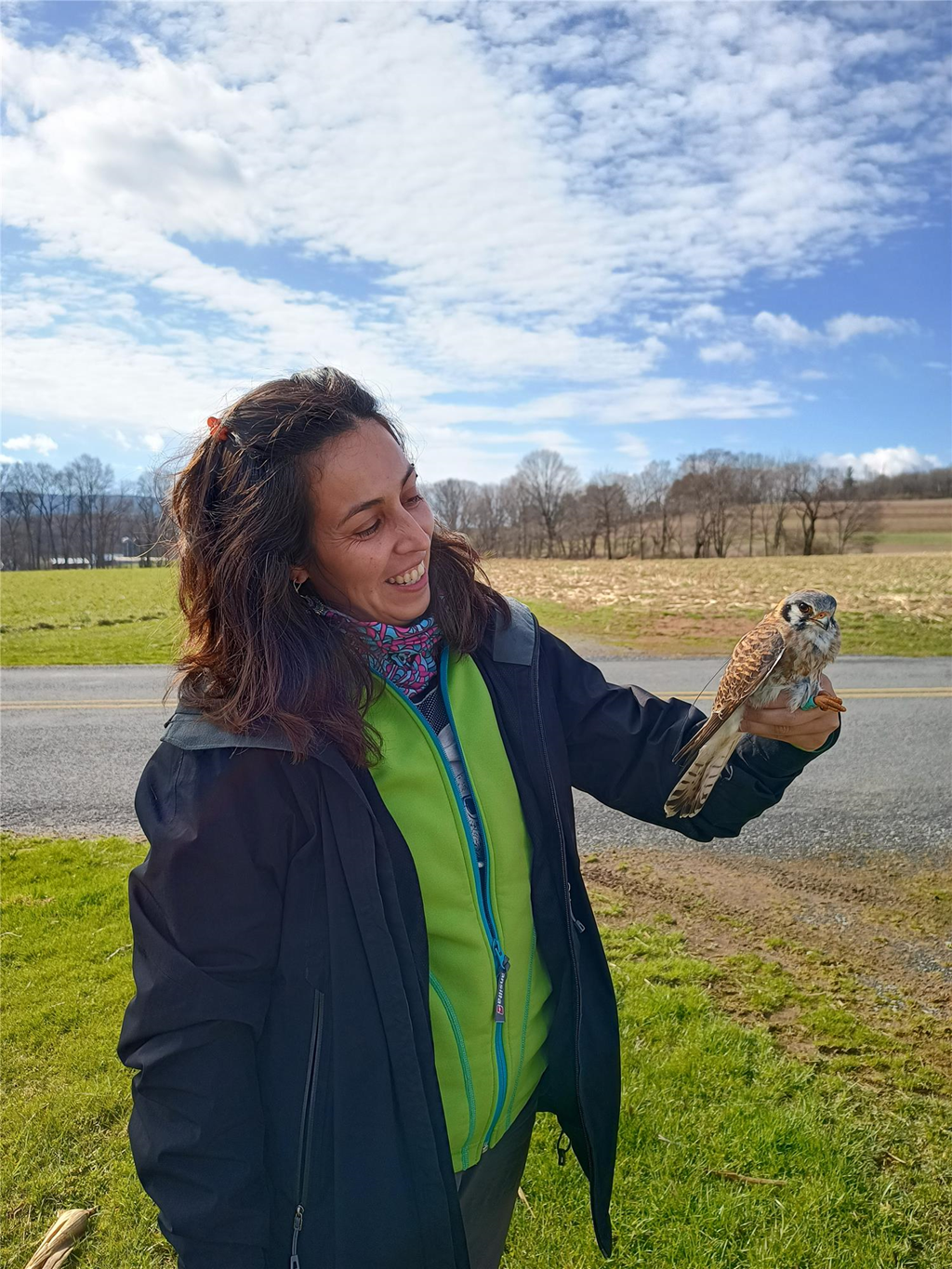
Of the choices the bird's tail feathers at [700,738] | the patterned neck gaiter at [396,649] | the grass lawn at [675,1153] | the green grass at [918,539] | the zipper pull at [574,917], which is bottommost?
the grass lawn at [675,1153]

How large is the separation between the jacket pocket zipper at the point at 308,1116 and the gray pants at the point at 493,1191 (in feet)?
1.62

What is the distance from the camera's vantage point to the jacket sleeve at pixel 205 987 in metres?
1.58

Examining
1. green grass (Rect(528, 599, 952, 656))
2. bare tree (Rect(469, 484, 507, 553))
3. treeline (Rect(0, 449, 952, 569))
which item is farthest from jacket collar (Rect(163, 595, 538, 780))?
bare tree (Rect(469, 484, 507, 553))

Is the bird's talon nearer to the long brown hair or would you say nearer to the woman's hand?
the woman's hand

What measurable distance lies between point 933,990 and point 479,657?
3647mm

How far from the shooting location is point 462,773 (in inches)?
75.1

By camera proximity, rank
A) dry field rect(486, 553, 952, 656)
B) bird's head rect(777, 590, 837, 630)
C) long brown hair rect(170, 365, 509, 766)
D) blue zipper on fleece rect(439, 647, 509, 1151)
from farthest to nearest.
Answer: dry field rect(486, 553, 952, 656), bird's head rect(777, 590, 837, 630), blue zipper on fleece rect(439, 647, 509, 1151), long brown hair rect(170, 365, 509, 766)

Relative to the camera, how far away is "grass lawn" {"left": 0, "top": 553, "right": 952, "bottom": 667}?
15.1 meters

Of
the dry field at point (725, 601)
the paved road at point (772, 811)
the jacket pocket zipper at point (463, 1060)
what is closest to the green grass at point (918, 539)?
the dry field at point (725, 601)

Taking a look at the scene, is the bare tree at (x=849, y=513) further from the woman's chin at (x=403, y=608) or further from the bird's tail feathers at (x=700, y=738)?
the woman's chin at (x=403, y=608)

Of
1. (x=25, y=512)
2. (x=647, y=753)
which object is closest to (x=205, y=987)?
(x=647, y=753)

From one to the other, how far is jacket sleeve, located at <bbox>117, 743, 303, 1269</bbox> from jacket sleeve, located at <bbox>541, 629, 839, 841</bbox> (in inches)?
37.4

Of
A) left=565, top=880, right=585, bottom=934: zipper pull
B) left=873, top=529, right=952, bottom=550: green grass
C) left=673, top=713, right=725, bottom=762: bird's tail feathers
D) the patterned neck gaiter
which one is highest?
left=873, top=529, right=952, bottom=550: green grass

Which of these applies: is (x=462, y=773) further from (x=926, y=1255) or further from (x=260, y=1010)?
(x=926, y=1255)
